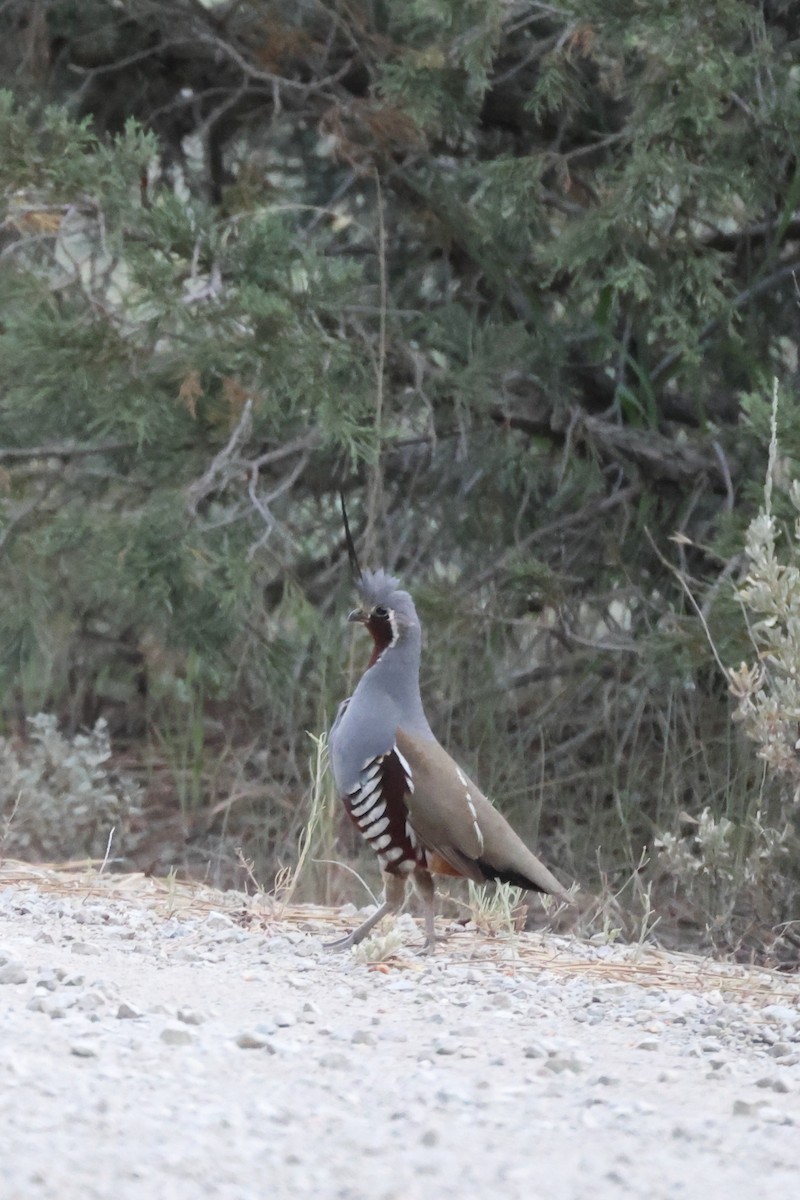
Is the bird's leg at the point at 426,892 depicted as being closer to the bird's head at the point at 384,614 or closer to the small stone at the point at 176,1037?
the bird's head at the point at 384,614

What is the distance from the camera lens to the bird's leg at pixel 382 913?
15.4ft

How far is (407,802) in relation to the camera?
4.61 m

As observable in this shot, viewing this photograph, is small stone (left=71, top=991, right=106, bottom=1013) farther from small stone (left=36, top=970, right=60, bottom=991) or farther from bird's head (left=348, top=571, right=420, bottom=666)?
bird's head (left=348, top=571, right=420, bottom=666)

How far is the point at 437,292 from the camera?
7.36 meters

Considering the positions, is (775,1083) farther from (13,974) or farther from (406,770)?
(13,974)

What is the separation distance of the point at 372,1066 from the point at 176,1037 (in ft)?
1.25

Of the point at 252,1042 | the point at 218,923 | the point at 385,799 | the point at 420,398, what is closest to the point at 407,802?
the point at 385,799

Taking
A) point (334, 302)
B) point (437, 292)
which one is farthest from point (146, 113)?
point (334, 302)

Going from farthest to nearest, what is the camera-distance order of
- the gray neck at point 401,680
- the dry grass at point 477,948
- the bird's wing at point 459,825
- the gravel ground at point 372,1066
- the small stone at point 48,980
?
the gray neck at point 401,680, the bird's wing at point 459,825, the dry grass at point 477,948, the small stone at point 48,980, the gravel ground at point 372,1066

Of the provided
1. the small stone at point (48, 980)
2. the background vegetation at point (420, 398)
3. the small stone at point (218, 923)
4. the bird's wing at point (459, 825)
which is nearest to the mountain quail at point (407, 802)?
the bird's wing at point (459, 825)

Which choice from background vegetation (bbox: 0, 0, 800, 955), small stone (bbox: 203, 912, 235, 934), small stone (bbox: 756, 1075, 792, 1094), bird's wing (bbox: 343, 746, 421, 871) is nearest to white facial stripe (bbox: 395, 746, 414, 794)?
bird's wing (bbox: 343, 746, 421, 871)

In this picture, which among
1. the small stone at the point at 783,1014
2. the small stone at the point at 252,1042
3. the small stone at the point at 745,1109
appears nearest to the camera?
the small stone at the point at 745,1109

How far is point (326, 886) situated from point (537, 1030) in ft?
6.84

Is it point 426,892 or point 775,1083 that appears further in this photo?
point 426,892
